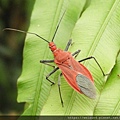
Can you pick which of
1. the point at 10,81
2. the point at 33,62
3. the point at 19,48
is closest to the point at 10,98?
the point at 10,81

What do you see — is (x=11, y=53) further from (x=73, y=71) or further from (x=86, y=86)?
(x=86, y=86)

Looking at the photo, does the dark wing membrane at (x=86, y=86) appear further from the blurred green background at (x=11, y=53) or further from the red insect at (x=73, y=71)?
the blurred green background at (x=11, y=53)

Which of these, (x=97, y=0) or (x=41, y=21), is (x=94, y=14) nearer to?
(x=97, y=0)

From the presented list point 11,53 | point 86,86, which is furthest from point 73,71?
point 11,53

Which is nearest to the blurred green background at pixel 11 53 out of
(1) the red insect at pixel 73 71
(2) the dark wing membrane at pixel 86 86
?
(1) the red insect at pixel 73 71

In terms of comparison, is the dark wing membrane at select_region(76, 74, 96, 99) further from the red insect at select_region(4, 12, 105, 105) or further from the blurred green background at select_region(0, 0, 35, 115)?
the blurred green background at select_region(0, 0, 35, 115)

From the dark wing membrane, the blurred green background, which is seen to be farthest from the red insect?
the blurred green background
